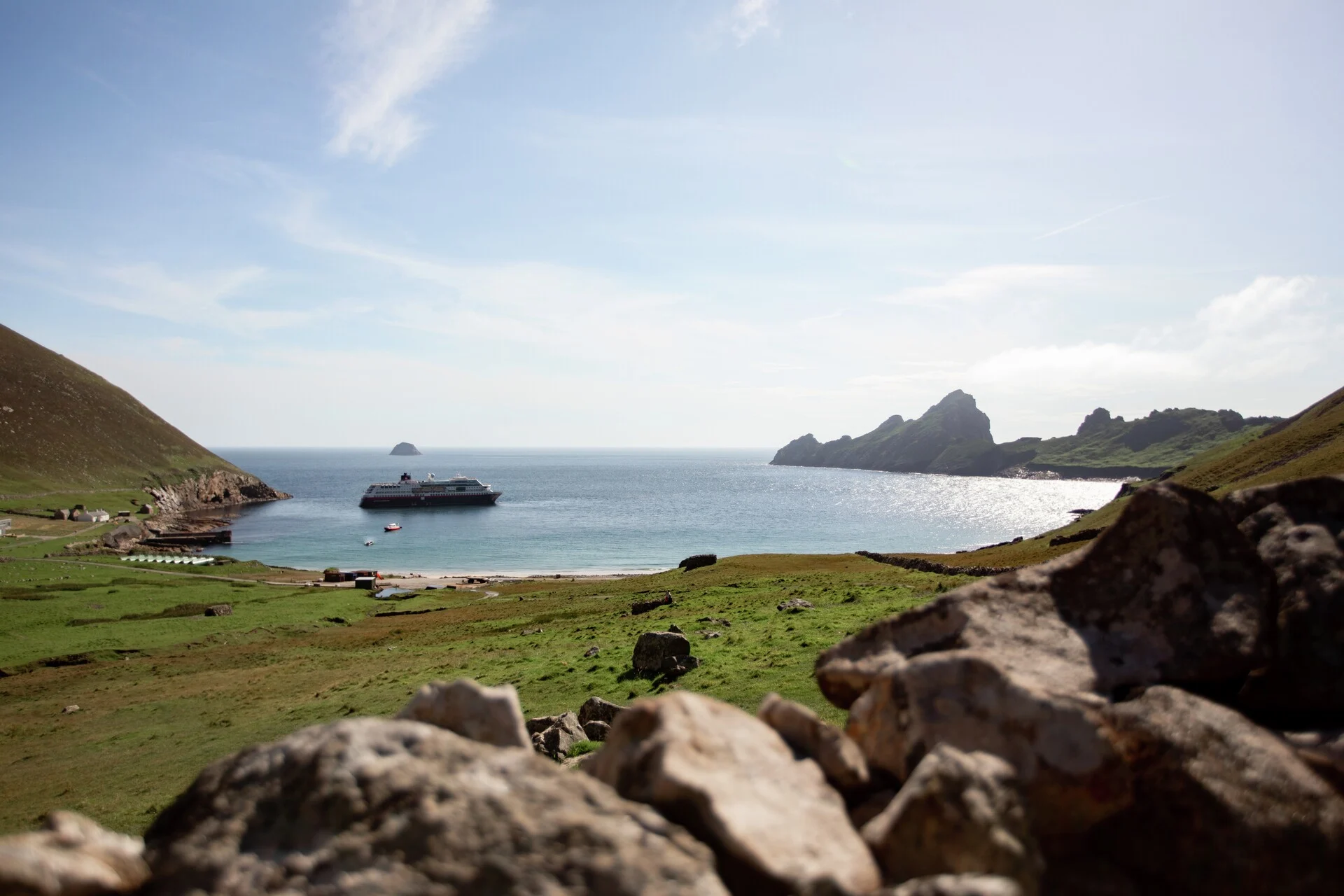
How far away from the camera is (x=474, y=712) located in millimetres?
7316

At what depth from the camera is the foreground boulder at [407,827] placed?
16.6ft

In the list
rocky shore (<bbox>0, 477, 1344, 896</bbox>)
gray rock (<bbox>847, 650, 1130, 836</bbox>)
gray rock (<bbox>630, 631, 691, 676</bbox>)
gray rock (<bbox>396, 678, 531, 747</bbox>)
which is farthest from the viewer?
gray rock (<bbox>630, 631, 691, 676</bbox>)

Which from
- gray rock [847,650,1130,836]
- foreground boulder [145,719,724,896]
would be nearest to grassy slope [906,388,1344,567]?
gray rock [847,650,1130,836]

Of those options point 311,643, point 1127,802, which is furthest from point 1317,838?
point 311,643

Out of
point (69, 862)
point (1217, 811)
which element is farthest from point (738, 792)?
A: point (69, 862)

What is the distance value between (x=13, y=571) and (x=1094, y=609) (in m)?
101

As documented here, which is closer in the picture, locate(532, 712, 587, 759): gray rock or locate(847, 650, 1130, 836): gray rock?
locate(847, 650, 1130, 836): gray rock

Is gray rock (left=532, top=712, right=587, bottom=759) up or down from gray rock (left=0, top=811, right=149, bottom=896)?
down

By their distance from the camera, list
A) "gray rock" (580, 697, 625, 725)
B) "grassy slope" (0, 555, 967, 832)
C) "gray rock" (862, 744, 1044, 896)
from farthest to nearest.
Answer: "grassy slope" (0, 555, 967, 832), "gray rock" (580, 697, 625, 725), "gray rock" (862, 744, 1044, 896)

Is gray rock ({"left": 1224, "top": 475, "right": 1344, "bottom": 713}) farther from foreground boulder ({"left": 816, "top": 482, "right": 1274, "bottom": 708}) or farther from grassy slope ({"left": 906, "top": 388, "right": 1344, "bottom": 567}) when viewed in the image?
grassy slope ({"left": 906, "top": 388, "right": 1344, "bottom": 567})

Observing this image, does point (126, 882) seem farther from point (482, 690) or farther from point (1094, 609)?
point (1094, 609)

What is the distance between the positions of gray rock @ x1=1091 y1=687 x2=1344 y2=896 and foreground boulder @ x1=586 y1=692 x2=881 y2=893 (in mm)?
3015

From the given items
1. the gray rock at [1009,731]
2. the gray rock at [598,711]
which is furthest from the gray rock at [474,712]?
the gray rock at [598,711]

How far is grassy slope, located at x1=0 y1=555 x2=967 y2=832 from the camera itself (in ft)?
82.4
